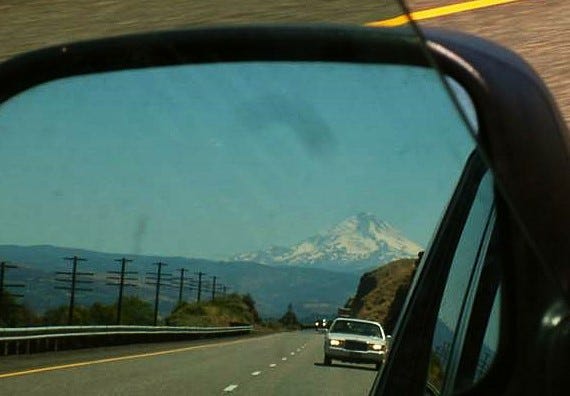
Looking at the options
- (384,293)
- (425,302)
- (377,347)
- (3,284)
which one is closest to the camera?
(3,284)

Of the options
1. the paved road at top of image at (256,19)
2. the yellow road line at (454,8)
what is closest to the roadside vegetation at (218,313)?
the paved road at top of image at (256,19)

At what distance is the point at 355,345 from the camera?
6.88ft

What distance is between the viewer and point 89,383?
205cm

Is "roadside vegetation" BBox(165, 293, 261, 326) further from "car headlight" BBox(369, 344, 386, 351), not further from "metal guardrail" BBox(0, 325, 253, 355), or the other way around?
"car headlight" BBox(369, 344, 386, 351)

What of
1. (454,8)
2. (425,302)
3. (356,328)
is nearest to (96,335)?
(356,328)

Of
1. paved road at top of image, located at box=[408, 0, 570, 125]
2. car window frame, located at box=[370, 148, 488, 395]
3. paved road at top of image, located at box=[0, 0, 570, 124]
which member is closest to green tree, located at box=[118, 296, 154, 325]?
car window frame, located at box=[370, 148, 488, 395]

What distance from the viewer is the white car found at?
2.03 metres

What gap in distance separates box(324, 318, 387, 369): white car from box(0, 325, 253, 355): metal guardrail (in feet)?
0.49

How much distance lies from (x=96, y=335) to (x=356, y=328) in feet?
1.45

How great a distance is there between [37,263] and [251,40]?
0.58 meters

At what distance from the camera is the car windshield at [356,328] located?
6.65 ft

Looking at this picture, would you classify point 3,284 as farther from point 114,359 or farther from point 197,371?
point 197,371

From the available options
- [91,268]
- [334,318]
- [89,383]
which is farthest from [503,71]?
[89,383]

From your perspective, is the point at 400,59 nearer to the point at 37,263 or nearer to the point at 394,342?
the point at 394,342
